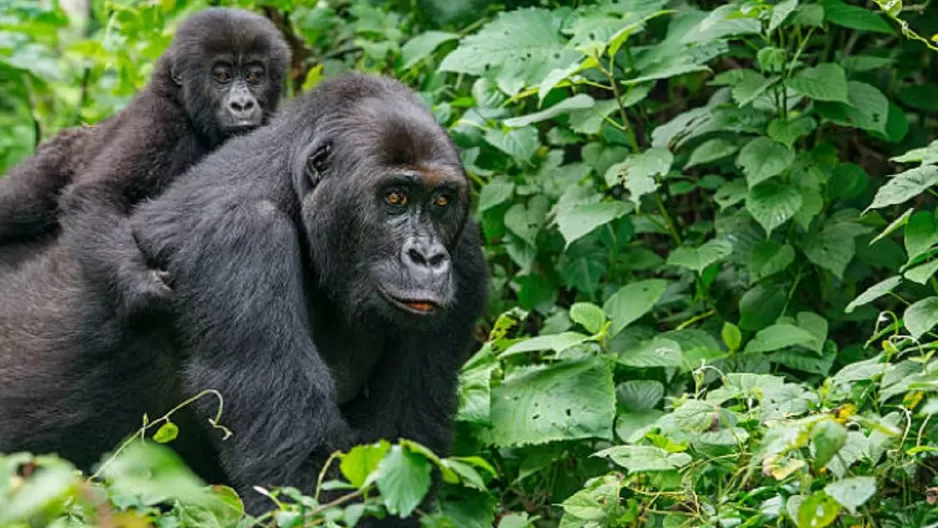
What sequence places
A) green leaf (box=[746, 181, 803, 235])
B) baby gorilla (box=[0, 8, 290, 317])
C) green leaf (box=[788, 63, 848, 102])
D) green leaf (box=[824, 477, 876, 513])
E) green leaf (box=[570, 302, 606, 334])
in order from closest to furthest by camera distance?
green leaf (box=[824, 477, 876, 513])
baby gorilla (box=[0, 8, 290, 317])
green leaf (box=[570, 302, 606, 334])
green leaf (box=[746, 181, 803, 235])
green leaf (box=[788, 63, 848, 102])

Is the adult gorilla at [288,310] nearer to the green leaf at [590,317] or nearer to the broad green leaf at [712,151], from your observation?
the green leaf at [590,317]

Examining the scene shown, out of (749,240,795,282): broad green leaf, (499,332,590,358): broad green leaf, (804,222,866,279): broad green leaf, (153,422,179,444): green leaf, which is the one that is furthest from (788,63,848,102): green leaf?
(153,422,179,444): green leaf

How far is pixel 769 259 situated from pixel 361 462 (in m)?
2.78

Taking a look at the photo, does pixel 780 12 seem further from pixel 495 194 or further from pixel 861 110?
pixel 495 194

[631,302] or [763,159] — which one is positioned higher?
[763,159]

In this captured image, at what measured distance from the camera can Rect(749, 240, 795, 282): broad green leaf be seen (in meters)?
5.61

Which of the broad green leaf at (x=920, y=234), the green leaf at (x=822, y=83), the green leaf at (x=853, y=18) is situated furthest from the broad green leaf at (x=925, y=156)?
the green leaf at (x=853, y=18)

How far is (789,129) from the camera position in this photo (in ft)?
18.1

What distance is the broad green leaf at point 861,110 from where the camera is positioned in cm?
555

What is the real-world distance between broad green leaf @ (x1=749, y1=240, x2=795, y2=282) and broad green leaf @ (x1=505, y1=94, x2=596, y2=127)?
0.85 metres

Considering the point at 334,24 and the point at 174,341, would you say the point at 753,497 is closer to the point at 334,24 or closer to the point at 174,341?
the point at 174,341

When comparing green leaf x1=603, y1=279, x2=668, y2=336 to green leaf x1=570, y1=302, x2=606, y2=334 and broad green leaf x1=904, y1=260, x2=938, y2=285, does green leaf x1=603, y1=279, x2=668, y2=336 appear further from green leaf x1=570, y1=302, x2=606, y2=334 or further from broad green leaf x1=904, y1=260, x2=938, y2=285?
broad green leaf x1=904, y1=260, x2=938, y2=285

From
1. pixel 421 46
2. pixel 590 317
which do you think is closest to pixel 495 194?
pixel 421 46

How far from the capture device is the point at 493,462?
5.45 meters
